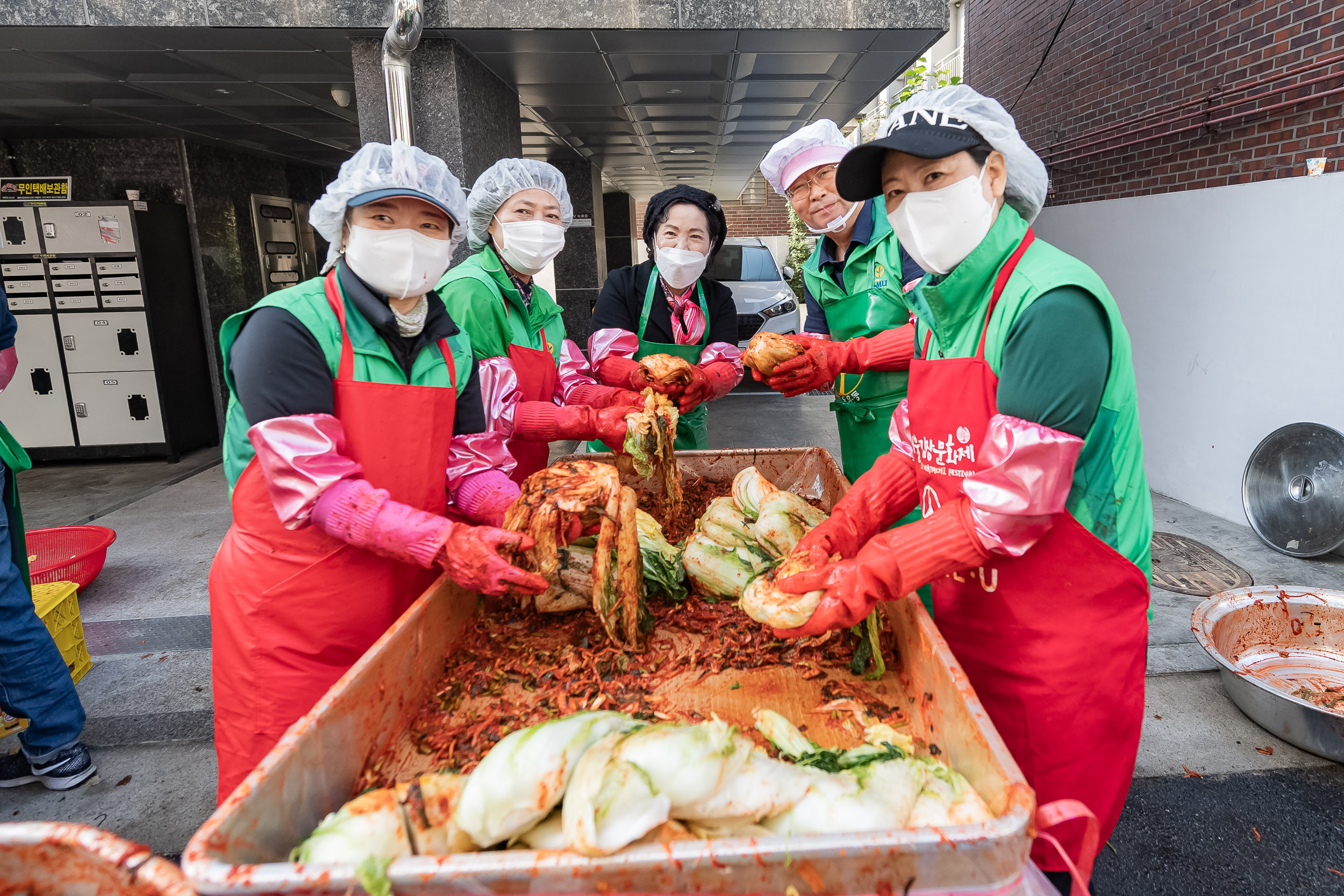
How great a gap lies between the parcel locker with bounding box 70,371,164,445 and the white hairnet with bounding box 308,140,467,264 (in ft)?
25.6

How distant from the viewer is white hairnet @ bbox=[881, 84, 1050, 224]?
183 cm

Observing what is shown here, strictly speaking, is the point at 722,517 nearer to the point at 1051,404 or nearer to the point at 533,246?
the point at 1051,404

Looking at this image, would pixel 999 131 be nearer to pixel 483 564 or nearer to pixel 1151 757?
pixel 483 564

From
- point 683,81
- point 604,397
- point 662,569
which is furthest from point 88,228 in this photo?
point 662,569

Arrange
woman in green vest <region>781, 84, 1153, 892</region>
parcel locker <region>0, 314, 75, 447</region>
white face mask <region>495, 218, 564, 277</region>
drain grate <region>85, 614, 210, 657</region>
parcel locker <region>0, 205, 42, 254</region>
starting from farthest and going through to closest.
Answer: parcel locker <region>0, 314, 75, 447</region>
parcel locker <region>0, 205, 42, 254</region>
drain grate <region>85, 614, 210, 657</region>
white face mask <region>495, 218, 564, 277</region>
woman in green vest <region>781, 84, 1153, 892</region>

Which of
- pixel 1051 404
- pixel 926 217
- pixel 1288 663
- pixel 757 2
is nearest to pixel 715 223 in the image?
pixel 757 2

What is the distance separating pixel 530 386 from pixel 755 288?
9.28m

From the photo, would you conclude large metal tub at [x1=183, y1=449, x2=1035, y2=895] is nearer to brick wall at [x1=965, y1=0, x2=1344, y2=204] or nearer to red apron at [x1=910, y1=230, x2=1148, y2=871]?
red apron at [x1=910, y1=230, x2=1148, y2=871]

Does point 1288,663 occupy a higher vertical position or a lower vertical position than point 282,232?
lower

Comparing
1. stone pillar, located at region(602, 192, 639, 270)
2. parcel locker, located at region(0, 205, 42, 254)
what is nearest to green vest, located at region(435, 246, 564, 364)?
parcel locker, located at region(0, 205, 42, 254)

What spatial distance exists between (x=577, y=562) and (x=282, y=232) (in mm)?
9954

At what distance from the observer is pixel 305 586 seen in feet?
6.92

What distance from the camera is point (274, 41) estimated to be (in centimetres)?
488

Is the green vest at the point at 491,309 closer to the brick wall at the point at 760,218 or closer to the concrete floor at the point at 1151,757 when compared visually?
the concrete floor at the point at 1151,757
